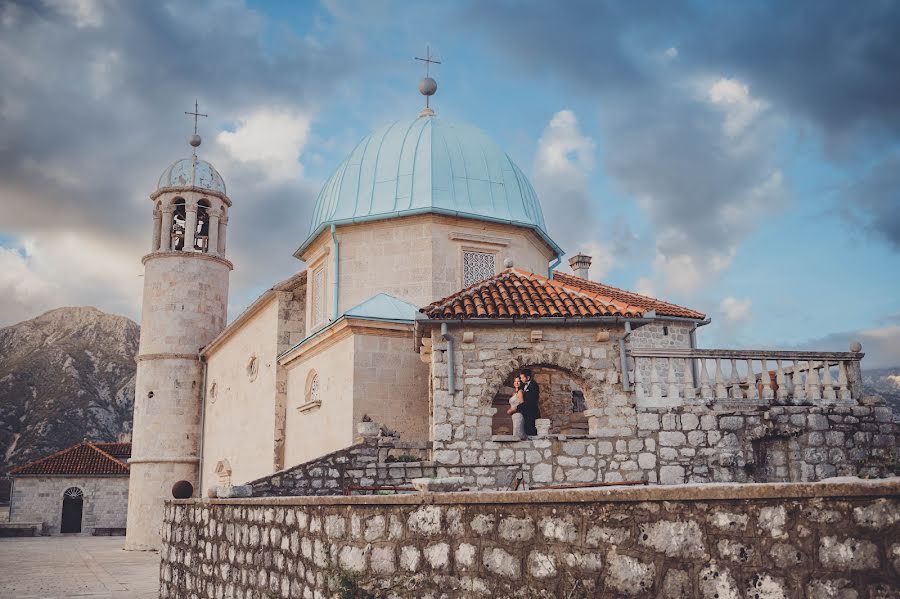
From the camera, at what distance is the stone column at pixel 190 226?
27.8 metres

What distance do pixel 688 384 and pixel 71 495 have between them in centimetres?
3684

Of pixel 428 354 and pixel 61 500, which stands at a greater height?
pixel 428 354

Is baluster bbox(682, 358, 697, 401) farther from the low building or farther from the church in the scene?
the low building

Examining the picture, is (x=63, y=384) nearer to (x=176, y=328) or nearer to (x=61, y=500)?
(x=61, y=500)

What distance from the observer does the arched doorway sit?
1521 inches

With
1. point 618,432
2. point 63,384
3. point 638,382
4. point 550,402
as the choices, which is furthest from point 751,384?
point 63,384

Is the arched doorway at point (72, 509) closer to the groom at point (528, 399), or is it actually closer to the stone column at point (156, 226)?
the stone column at point (156, 226)

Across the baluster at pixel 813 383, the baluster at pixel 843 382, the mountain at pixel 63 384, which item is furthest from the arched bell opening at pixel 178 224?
the mountain at pixel 63 384

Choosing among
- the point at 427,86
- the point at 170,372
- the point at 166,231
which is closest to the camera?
the point at 427,86

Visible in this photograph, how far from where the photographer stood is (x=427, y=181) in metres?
16.8

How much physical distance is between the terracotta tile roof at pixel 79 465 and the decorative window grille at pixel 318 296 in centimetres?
2567

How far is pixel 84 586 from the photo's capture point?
1448 cm

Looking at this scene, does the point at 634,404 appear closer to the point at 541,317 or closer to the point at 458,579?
the point at 541,317

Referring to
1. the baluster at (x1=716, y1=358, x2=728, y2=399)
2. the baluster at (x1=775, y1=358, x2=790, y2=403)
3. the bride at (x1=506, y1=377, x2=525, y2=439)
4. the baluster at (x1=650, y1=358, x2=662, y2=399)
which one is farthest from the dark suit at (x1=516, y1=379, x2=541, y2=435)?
the baluster at (x1=775, y1=358, x2=790, y2=403)
